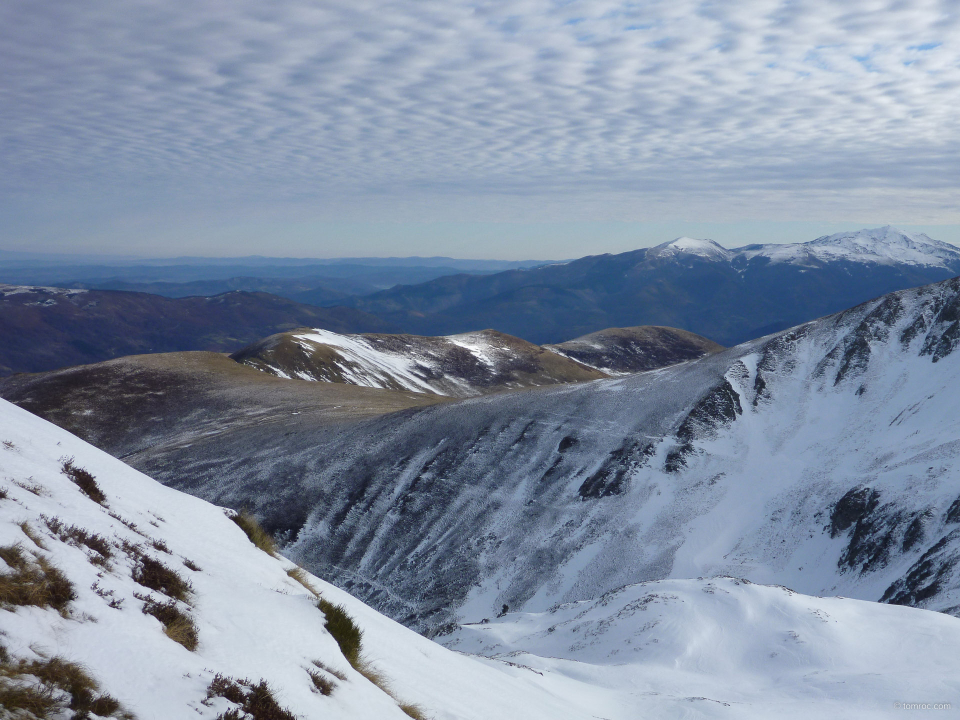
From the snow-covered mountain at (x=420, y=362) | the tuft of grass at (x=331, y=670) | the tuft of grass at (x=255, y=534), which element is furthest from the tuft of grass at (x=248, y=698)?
the snow-covered mountain at (x=420, y=362)

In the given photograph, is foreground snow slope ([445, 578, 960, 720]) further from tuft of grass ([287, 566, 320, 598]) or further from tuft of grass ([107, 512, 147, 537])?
tuft of grass ([107, 512, 147, 537])

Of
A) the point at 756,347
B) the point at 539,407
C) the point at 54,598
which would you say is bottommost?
the point at 539,407

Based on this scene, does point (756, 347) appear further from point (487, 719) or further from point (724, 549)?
point (487, 719)

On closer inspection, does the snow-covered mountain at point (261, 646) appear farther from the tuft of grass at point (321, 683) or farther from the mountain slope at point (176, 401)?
the mountain slope at point (176, 401)

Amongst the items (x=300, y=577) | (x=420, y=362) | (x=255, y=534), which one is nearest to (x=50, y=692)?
(x=300, y=577)

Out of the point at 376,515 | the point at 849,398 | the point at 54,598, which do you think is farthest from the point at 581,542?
the point at 54,598

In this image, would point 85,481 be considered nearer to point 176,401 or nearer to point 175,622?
point 175,622

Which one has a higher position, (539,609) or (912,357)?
(912,357)
